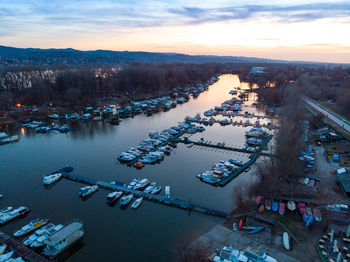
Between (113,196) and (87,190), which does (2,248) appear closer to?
(87,190)

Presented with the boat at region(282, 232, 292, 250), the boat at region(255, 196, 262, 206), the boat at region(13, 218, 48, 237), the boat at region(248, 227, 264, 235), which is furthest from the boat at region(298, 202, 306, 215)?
the boat at region(13, 218, 48, 237)

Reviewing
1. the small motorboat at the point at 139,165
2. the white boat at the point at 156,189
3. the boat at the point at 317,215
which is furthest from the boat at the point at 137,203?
the boat at the point at 317,215

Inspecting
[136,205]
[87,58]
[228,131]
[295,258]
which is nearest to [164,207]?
[136,205]

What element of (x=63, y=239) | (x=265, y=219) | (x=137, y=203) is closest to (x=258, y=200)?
(x=265, y=219)

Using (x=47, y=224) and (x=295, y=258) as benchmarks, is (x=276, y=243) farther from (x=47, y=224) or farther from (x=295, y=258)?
(x=47, y=224)

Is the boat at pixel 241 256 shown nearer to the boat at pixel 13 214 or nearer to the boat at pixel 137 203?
the boat at pixel 137 203

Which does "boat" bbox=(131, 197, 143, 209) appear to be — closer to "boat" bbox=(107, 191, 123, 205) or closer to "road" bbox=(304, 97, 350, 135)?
"boat" bbox=(107, 191, 123, 205)
